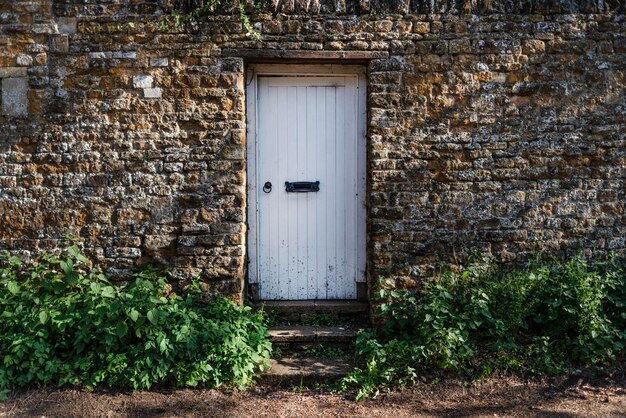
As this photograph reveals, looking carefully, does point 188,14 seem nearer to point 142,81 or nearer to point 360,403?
point 142,81

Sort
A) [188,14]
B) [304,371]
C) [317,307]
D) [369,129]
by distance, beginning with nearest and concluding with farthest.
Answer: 1. [304,371]
2. [188,14]
3. [369,129]
4. [317,307]

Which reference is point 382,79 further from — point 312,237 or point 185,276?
point 185,276

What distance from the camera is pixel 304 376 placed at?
5148 mm

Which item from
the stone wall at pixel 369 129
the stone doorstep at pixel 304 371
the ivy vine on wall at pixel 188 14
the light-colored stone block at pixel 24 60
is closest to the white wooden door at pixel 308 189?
the stone wall at pixel 369 129

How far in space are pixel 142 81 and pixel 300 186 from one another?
5.99 ft

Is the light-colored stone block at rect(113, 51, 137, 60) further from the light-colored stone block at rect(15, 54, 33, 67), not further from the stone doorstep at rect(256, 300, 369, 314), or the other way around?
the stone doorstep at rect(256, 300, 369, 314)

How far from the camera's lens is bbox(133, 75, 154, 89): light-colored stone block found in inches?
220

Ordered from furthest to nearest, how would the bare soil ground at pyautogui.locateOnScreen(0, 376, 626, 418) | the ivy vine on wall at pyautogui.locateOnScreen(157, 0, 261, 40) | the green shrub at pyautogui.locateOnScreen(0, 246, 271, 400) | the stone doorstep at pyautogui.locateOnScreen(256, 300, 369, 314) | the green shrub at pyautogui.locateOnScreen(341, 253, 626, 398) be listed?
the stone doorstep at pyautogui.locateOnScreen(256, 300, 369, 314) < the ivy vine on wall at pyautogui.locateOnScreen(157, 0, 261, 40) < the green shrub at pyautogui.locateOnScreen(341, 253, 626, 398) < the green shrub at pyautogui.locateOnScreen(0, 246, 271, 400) < the bare soil ground at pyautogui.locateOnScreen(0, 376, 626, 418)

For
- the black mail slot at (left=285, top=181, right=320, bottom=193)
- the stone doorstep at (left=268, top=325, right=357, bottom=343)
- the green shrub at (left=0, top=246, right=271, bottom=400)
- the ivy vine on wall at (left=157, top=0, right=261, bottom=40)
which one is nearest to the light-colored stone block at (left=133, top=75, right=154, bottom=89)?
the ivy vine on wall at (left=157, top=0, right=261, bottom=40)

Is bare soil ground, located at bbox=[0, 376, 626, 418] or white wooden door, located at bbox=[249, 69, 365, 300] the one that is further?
white wooden door, located at bbox=[249, 69, 365, 300]

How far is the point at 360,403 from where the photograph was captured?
4.84 metres

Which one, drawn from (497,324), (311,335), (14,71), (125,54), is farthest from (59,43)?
(497,324)

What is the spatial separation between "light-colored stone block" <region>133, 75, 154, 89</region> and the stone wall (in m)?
→ 0.01

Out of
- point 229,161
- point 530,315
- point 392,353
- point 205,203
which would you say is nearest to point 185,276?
point 205,203
